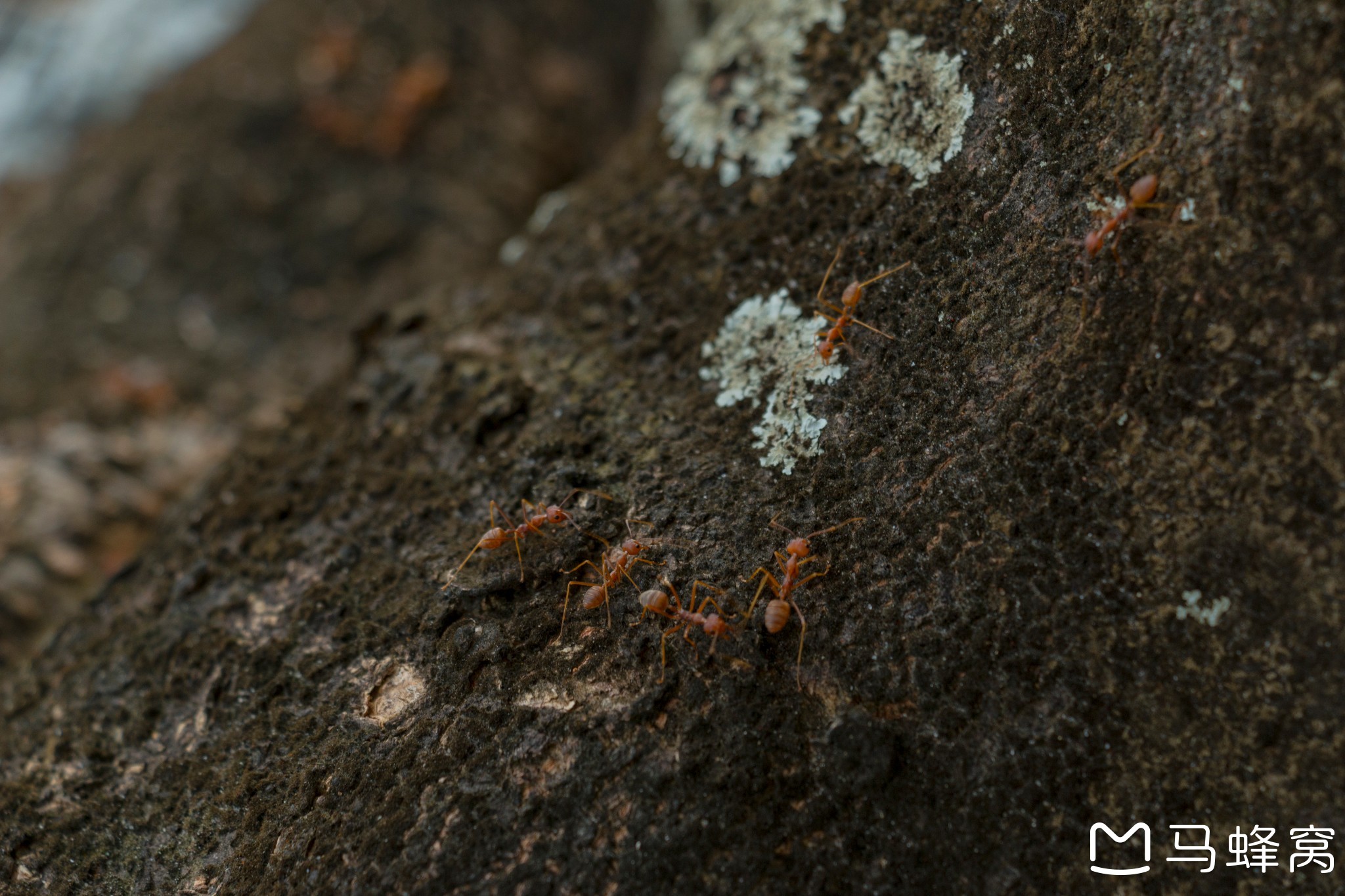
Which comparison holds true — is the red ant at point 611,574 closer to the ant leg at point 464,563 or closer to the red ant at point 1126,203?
the ant leg at point 464,563

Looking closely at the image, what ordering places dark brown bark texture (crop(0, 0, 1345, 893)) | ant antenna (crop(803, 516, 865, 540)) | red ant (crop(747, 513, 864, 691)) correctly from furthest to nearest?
ant antenna (crop(803, 516, 865, 540)), red ant (crop(747, 513, 864, 691)), dark brown bark texture (crop(0, 0, 1345, 893))

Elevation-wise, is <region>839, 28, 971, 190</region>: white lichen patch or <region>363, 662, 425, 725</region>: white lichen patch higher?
<region>839, 28, 971, 190</region>: white lichen patch

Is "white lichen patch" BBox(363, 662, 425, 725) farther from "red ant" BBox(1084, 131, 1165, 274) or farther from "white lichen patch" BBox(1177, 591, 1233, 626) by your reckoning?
"red ant" BBox(1084, 131, 1165, 274)

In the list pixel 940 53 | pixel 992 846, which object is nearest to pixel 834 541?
pixel 992 846

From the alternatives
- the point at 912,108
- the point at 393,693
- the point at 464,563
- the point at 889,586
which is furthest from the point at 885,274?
the point at 393,693

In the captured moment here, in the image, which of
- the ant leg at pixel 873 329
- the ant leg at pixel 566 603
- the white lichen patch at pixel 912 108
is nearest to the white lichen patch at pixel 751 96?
the white lichen patch at pixel 912 108

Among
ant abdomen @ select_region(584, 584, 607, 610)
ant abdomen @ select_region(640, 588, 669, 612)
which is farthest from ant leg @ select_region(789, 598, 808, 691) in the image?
ant abdomen @ select_region(584, 584, 607, 610)
